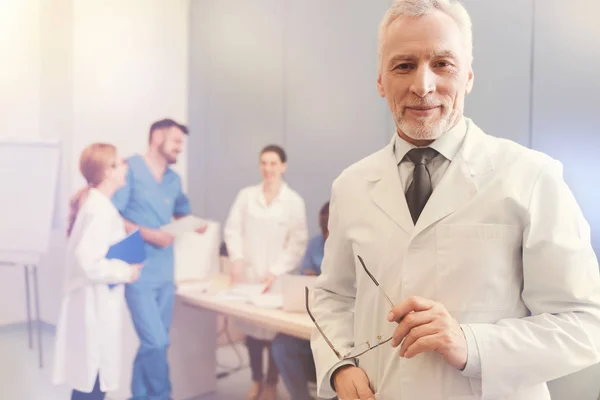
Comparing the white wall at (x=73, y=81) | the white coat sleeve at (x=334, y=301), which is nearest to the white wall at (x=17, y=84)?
the white wall at (x=73, y=81)

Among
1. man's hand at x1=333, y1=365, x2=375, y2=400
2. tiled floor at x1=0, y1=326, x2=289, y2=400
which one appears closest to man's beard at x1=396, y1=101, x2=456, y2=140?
man's hand at x1=333, y1=365, x2=375, y2=400

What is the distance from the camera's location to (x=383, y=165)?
1271 mm

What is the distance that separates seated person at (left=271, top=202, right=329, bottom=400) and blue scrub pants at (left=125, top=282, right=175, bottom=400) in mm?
397

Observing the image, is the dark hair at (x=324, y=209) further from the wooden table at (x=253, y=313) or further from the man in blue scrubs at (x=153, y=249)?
the man in blue scrubs at (x=153, y=249)

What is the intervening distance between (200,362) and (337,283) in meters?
0.96

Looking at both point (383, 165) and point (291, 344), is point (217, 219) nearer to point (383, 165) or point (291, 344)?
point (291, 344)

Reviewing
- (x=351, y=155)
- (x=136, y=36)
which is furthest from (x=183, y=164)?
(x=351, y=155)

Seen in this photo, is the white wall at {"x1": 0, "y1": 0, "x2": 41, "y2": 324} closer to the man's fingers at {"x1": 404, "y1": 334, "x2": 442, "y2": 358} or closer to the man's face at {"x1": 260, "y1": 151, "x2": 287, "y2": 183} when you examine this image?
the man's face at {"x1": 260, "y1": 151, "x2": 287, "y2": 183}

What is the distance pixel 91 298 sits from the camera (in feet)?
6.31

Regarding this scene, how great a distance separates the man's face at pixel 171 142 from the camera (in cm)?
207

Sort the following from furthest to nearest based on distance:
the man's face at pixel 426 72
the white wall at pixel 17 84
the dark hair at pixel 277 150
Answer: the dark hair at pixel 277 150, the white wall at pixel 17 84, the man's face at pixel 426 72

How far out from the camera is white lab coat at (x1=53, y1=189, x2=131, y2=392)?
1.92 metres

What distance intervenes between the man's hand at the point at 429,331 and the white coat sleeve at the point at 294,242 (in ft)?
3.45

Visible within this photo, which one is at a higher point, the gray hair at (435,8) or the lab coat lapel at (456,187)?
the gray hair at (435,8)
